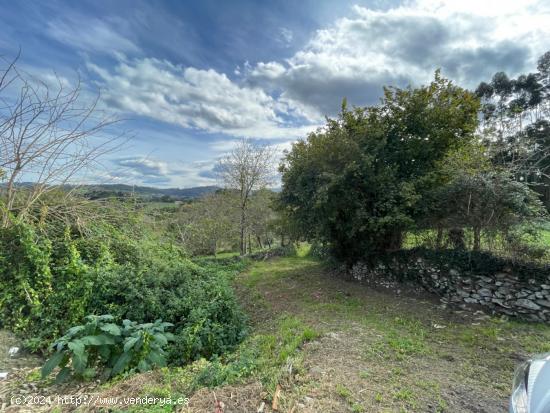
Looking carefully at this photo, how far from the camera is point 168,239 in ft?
25.1

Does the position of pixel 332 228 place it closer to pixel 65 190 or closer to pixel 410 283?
pixel 410 283

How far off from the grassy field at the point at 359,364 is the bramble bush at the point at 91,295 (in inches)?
21.3

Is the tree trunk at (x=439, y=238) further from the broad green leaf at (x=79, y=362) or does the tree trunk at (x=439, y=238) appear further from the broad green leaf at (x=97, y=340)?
the broad green leaf at (x=79, y=362)

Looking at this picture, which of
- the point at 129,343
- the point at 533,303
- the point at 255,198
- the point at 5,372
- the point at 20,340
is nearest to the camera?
the point at 129,343

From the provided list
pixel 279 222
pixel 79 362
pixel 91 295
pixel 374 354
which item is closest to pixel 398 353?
pixel 374 354

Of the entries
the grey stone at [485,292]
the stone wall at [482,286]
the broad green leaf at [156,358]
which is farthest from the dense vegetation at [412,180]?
the broad green leaf at [156,358]

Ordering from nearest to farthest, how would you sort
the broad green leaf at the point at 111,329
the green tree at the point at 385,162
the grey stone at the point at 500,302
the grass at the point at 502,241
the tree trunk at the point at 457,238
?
1. the broad green leaf at the point at 111,329
2. the grass at the point at 502,241
3. the grey stone at the point at 500,302
4. the tree trunk at the point at 457,238
5. the green tree at the point at 385,162

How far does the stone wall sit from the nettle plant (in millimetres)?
5456

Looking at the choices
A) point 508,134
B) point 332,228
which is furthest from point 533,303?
point 508,134

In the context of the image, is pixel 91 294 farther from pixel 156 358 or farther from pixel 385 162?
pixel 385 162

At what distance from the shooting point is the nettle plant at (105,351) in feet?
8.34

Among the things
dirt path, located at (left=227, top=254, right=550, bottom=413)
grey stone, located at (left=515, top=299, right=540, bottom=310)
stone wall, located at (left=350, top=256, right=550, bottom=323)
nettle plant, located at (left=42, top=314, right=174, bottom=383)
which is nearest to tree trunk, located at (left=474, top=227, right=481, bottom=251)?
stone wall, located at (left=350, top=256, right=550, bottom=323)

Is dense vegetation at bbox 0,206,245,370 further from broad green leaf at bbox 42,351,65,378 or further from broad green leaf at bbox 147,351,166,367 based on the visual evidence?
broad green leaf at bbox 42,351,65,378

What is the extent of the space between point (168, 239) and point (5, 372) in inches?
192
